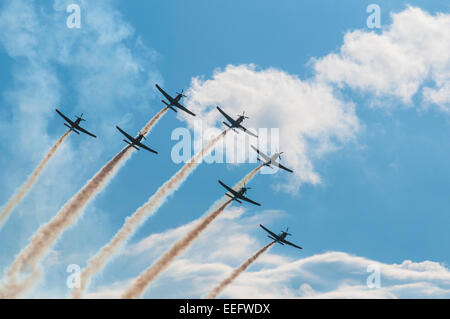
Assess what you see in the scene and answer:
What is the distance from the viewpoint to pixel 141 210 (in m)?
124
